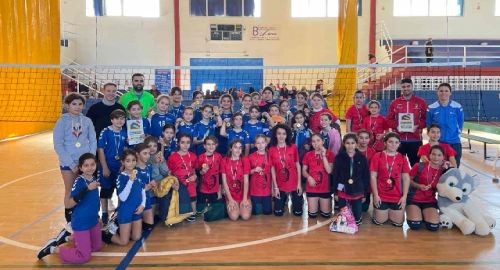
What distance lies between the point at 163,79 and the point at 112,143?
15625mm

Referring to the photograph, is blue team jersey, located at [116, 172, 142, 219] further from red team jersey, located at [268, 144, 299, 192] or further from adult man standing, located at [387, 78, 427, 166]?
adult man standing, located at [387, 78, 427, 166]

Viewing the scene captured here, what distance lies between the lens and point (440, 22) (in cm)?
2094

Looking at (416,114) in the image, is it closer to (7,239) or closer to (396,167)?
(396,167)

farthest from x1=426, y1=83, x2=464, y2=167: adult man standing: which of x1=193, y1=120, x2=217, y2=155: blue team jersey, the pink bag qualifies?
x1=193, y1=120, x2=217, y2=155: blue team jersey

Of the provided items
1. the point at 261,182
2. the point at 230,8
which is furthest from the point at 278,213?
the point at 230,8

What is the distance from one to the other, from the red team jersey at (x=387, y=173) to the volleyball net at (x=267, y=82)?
804 centimetres

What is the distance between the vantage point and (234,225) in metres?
5.20

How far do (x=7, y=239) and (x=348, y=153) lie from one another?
3891 mm

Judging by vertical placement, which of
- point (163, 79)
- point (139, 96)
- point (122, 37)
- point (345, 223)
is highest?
point (122, 37)

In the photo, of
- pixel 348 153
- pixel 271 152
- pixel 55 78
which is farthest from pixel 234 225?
pixel 55 78

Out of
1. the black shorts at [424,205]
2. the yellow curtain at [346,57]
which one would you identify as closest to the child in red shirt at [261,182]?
the black shorts at [424,205]

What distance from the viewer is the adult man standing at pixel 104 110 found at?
5.24 meters

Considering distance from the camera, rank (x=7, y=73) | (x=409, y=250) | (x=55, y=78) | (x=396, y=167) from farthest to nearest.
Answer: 1. (x=55, y=78)
2. (x=7, y=73)
3. (x=396, y=167)
4. (x=409, y=250)

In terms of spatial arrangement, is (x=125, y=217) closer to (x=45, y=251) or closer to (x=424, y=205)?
(x=45, y=251)
